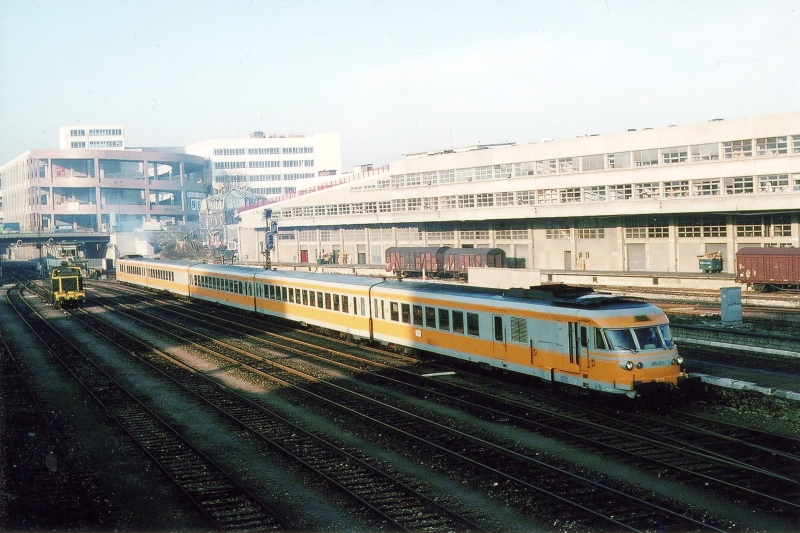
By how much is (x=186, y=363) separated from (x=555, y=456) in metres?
16.8

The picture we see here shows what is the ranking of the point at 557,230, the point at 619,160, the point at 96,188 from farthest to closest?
the point at 96,188
the point at 557,230
the point at 619,160

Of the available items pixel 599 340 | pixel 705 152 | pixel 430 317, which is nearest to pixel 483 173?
pixel 705 152

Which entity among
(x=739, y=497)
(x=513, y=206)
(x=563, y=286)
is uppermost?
(x=513, y=206)

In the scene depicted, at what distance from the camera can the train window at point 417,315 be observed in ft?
81.9

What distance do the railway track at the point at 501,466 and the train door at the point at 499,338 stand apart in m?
3.65

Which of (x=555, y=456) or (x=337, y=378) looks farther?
(x=337, y=378)

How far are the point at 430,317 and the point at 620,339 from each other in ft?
27.3

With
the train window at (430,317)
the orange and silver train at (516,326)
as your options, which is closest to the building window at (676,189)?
the orange and silver train at (516,326)

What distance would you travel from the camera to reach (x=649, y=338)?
17297 millimetres

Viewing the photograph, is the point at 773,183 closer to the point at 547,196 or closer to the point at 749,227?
the point at 749,227

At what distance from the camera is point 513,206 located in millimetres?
70938

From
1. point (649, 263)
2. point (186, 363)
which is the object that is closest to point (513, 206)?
point (649, 263)

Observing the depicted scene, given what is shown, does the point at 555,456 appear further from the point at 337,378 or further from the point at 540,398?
the point at 337,378

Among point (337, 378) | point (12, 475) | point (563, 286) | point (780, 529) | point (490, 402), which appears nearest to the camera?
point (780, 529)
